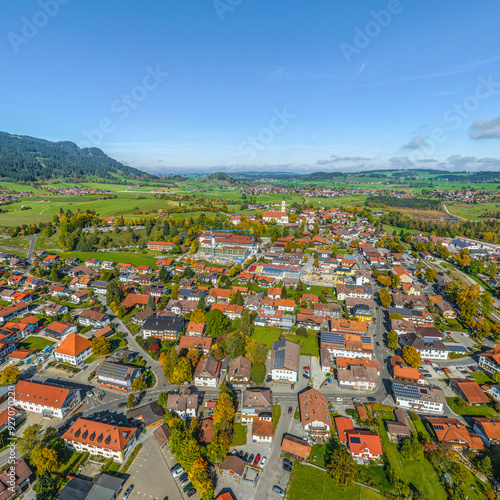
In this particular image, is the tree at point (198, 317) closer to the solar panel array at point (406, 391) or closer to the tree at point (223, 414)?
the tree at point (223, 414)

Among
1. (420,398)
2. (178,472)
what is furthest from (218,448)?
(420,398)

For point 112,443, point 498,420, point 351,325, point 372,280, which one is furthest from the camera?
point 372,280

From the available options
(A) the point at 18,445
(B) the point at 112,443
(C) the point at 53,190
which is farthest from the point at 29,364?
(C) the point at 53,190

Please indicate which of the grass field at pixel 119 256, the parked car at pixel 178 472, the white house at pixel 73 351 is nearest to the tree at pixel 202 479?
the parked car at pixel 178 472

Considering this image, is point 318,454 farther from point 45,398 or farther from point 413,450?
point 45,398

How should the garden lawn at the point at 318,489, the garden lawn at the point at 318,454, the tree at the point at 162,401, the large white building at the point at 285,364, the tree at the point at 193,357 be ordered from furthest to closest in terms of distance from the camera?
the tree at the point at 193,357 < the large white building at the point at 285,364 < the tree at the point at 162,401 < the garden lawn at the point at 318,454 < the garden lawn at the point at 318,489

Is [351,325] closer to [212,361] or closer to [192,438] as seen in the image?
[212,361]
